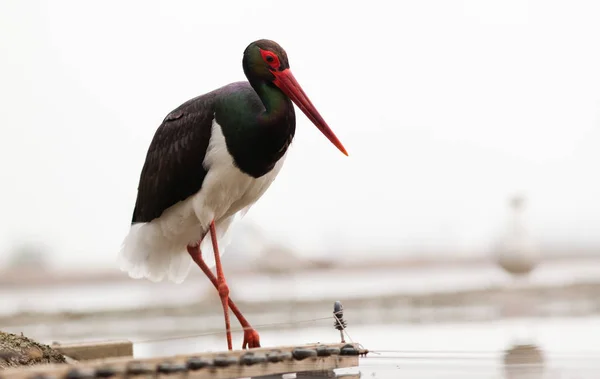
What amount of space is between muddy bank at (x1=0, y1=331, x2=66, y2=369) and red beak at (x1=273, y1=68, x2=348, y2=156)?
62.0 inches

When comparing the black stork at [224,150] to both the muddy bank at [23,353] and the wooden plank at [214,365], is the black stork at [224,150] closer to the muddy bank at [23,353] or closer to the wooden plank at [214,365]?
the wooden plank at [214,365]

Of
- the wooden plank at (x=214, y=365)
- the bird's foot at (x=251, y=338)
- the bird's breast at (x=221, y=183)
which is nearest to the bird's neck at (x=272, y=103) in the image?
the bird's breast at (x=221, y=183)

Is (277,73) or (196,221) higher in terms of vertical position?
(277,73)

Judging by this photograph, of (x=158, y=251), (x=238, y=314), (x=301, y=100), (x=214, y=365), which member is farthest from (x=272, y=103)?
(x=214, y=365)

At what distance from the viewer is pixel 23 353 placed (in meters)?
4.46

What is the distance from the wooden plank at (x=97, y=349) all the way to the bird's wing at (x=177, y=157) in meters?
0.70

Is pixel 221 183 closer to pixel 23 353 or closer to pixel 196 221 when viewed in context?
pixel 196 221

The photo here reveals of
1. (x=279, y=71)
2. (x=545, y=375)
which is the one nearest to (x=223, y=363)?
(x=545, y=375)

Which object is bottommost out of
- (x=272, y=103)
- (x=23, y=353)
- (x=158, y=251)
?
(x=23, y=353)

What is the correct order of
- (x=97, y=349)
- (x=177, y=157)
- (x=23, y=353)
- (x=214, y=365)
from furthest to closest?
(x=97, y=349) → (x=177, y=157) → (x=23, y=353) → (x=214, y=365)

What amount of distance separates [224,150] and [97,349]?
142 cm

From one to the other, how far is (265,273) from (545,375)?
959 cm

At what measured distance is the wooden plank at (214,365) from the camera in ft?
10.6

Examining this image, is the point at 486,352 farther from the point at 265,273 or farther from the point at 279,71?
the point at 265,273
